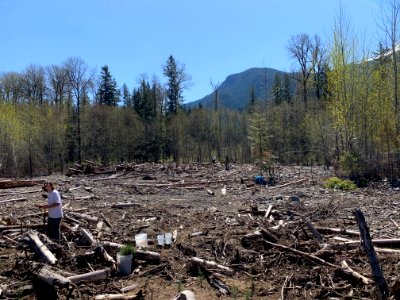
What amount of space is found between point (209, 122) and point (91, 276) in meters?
51.2

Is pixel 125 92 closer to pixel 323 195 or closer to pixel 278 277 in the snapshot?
pixel 323 195

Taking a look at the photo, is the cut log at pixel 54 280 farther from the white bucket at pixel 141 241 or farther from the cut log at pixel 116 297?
the white bucket at pixel 141 241

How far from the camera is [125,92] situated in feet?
227

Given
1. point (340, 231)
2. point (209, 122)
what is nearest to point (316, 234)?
point (340, 231)

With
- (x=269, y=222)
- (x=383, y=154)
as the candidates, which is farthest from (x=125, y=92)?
(x=269, y=222)

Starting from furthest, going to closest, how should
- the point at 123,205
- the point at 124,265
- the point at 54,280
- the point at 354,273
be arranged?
the point at 123,205
the point at 124,265
the point at 354,273
the point at 54,280

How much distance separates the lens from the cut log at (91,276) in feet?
23.3

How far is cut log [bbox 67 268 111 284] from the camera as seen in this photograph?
7113 millimetres

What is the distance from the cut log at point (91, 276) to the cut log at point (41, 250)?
2.68ft

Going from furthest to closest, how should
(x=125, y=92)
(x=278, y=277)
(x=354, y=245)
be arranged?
(x=125, y=92) < (x=354, y=245) < (x=278, y=277)

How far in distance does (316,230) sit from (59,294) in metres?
5.77

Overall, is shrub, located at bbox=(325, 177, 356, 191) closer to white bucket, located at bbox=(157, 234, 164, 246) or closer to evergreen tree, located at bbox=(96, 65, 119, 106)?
white bucket, located at bbox=(157, 234, 164, 246)

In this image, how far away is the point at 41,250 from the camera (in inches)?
315

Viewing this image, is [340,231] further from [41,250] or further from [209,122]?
[209,122]
